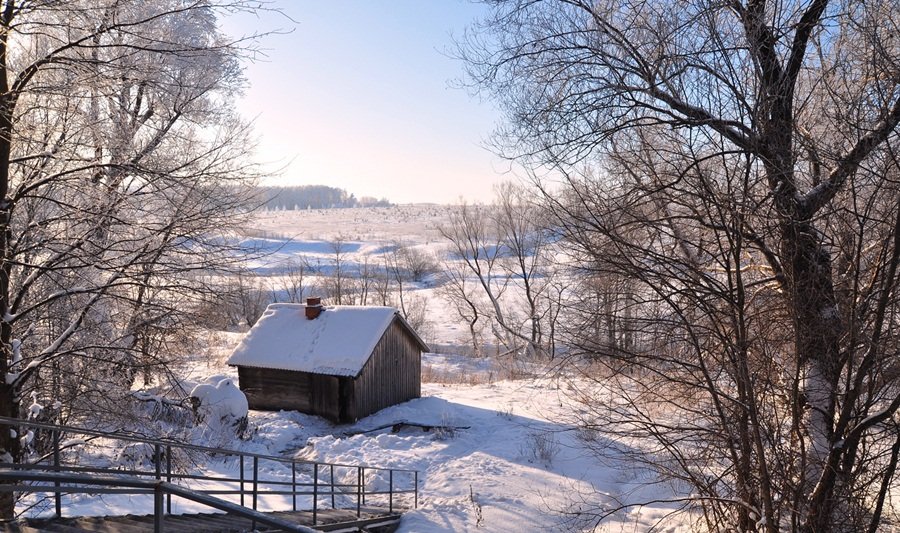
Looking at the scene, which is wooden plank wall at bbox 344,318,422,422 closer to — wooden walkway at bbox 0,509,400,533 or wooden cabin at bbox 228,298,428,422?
wooden cabin at bbox 228,298,428,422

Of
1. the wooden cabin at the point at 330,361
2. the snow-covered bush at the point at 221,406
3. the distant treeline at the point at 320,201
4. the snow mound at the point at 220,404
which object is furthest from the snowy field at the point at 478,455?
the distant treeline at the point at 320,201

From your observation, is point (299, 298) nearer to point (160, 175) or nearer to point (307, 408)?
point (307, 408)

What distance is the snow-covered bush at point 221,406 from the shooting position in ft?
54.8

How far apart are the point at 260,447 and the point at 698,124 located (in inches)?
591

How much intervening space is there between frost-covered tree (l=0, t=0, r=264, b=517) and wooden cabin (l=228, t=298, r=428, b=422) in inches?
446

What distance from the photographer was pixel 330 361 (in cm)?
2088

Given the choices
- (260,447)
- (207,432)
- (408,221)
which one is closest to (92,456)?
(207,432)

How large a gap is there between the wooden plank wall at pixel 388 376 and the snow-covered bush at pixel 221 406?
3.99 metres

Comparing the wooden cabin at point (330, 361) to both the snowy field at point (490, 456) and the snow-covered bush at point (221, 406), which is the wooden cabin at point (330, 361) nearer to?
the snowy field at point (490, 456)

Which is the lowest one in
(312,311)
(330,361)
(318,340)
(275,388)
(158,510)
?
(275,388)

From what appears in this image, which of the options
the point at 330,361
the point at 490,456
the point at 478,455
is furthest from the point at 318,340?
the point at 490,456

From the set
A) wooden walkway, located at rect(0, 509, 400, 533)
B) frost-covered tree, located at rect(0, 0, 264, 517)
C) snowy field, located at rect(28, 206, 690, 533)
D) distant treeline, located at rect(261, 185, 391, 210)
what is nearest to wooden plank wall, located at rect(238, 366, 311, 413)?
snowy field, located at rect(28, 206, 690, 533)

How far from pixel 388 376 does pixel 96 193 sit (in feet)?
51.6

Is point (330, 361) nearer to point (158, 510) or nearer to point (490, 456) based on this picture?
point (490, 456)
